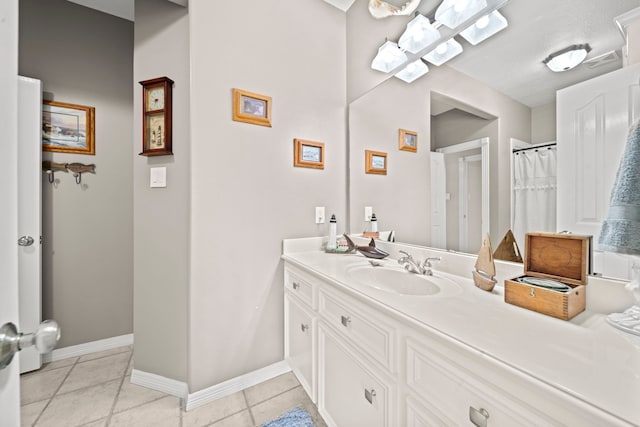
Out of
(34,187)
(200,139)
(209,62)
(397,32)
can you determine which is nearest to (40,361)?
(34,187)

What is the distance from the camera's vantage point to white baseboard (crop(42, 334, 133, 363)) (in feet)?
6.22

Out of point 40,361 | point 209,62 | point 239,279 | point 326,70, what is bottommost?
point 40,361

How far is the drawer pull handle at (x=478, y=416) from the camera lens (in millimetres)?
582

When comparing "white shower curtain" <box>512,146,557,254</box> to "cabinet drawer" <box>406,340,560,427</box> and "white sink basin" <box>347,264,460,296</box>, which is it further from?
"cabinet drawer" <box>406,340,560,427</box>

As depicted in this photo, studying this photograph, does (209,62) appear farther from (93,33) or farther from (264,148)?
(93,33)

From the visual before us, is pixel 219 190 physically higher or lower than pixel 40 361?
higher

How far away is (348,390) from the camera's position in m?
1.05

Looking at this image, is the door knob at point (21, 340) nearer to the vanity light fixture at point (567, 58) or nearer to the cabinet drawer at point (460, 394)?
the cabinet drawer at point (460, 394)

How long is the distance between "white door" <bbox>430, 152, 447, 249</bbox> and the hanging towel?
707 mm

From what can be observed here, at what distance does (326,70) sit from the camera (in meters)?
1.98

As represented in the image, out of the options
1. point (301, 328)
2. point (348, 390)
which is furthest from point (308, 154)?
point (348, 390)

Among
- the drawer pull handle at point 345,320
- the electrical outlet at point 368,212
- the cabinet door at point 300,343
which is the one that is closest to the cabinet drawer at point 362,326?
the drawer pull handle at point 345,320

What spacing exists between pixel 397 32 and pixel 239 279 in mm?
1838

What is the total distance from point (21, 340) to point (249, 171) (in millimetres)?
1319
